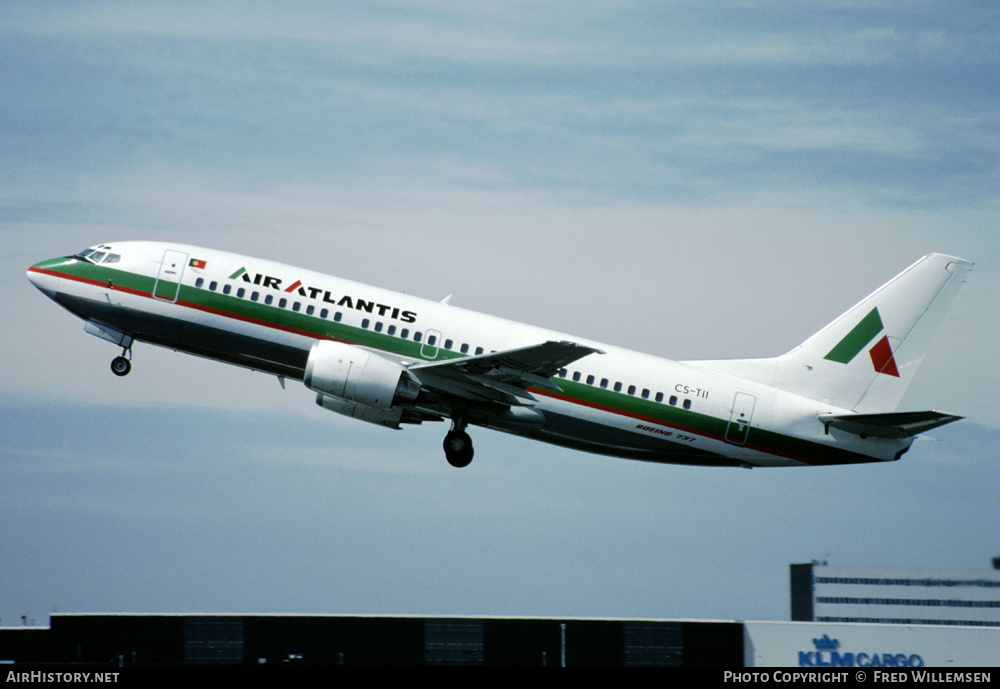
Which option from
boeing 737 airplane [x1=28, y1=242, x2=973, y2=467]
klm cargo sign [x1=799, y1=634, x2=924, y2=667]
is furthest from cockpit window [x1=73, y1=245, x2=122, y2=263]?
klm cargo sign [x1=799, y1=634, x2=924, y2=667]

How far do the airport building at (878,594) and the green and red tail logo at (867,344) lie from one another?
77.4 meters

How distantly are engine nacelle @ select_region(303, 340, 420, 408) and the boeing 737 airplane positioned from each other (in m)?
0.04

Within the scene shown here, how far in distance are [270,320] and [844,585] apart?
94.4m

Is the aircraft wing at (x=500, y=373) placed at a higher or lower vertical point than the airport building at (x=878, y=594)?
higher

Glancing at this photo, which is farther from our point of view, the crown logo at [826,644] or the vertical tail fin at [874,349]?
the crown logo at [826,644]

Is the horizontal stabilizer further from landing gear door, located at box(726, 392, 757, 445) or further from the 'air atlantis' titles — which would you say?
the 'air atlantis' titles

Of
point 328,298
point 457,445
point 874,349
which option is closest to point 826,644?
point 874,349

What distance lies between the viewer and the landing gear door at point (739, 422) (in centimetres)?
3734

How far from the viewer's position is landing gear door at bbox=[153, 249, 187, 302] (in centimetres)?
3622

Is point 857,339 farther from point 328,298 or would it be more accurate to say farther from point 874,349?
point 328,298

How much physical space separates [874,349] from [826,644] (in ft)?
86.7

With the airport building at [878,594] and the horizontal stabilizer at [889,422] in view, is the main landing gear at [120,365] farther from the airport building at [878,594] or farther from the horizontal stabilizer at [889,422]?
the airport building at [878,594]

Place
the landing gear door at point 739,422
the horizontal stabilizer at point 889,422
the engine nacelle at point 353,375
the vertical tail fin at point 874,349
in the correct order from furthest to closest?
1. the vertical tail fin at point 874,349
2. the landing gear door at point 739,422
3. the horizontal stabilizer at point 889,422
4. the engine nacelle at point 353,375

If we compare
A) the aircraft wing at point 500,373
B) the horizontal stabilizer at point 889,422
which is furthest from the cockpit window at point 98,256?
the horizontal stabilizer at point 889,422
